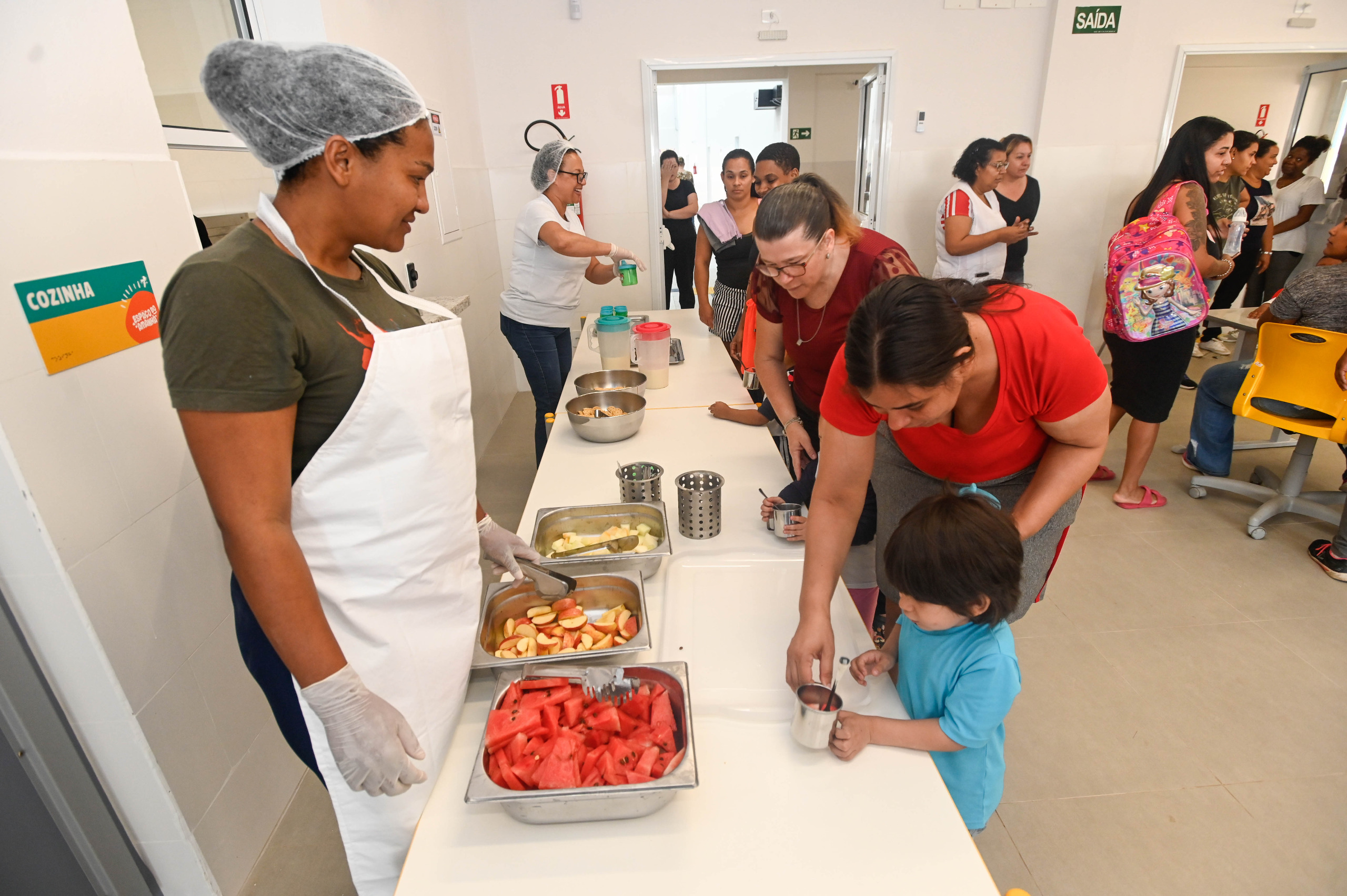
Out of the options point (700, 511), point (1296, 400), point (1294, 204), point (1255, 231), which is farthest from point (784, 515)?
point (1294, 204)

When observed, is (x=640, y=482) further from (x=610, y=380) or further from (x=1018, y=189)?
(x=1018, y=189)

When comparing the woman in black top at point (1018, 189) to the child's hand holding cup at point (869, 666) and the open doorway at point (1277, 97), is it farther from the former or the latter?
the child's hand holding cup at point (869, 666)

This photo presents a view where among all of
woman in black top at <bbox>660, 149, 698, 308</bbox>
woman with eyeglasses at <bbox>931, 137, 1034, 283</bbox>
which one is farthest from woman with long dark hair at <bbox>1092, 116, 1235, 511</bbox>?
woman in black top at <bbox>660, 149, 698, 308</bbox>

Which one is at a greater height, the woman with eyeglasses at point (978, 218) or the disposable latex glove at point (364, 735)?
the woman with eyeglasses at point (978, 218)

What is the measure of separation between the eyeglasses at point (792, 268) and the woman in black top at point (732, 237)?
1490 millimetres

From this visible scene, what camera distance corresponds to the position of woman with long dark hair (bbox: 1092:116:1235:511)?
2.62m

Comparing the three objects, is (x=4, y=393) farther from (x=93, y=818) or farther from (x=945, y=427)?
(x=945, y=427)

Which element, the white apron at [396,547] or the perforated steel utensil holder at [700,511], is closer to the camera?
the white apron at [396,547]

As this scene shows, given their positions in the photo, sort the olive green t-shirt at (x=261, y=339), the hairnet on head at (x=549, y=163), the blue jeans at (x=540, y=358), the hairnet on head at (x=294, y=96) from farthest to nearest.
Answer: the blue jeans at (x=540, y=358) < the hairnet on head at (x=549, y=163) < the hairnet on head at (x=294, y=96) < the olive green t-shirt at (x=261, y=339)

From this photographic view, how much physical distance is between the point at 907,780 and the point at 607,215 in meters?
4.61

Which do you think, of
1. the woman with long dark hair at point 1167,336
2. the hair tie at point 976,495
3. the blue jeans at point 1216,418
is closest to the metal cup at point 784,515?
the hair tie at point 976,495

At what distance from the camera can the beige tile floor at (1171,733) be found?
157 cm

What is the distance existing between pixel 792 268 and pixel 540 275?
178cm

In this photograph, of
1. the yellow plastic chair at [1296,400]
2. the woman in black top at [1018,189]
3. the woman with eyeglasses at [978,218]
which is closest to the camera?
the yellow plastic chair at [1296,400]
